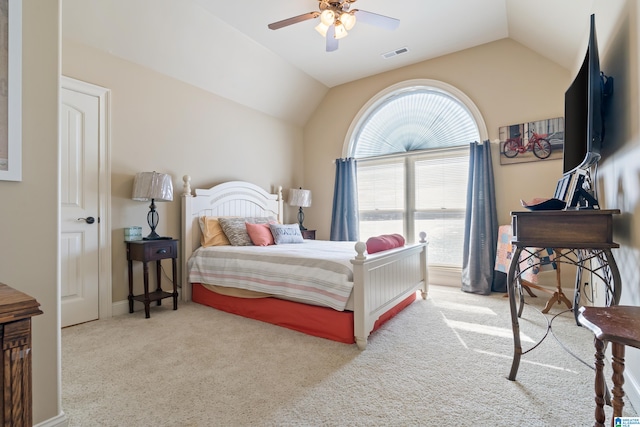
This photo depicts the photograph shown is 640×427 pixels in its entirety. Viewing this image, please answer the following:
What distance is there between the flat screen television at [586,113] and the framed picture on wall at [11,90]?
2729 millimetres

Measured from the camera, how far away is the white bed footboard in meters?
2.21

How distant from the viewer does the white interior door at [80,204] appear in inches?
107

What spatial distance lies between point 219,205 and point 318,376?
267 centimetres

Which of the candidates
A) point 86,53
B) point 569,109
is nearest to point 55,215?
point 86,53

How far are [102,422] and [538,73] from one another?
4947mm

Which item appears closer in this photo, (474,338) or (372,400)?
(372,400)

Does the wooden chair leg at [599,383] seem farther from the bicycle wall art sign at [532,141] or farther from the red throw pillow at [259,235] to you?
the bicycle wall art sign at [532,141]

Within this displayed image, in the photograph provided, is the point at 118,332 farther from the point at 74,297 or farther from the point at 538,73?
the point at 538,73

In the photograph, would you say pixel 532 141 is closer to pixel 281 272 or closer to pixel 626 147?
pixel 626 147

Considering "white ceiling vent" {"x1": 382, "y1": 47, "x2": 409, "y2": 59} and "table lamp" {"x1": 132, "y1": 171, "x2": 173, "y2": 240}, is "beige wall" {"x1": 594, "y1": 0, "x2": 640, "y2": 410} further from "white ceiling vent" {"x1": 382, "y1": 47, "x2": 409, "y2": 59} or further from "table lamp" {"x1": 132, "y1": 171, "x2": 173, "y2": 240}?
"table lamp" {"x1": 132, "y1": 171, "x2": 173, "y2": 240}

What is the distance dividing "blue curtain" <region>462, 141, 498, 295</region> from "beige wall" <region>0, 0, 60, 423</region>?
3.91 metres

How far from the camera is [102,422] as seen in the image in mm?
1453

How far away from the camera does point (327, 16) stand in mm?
2650

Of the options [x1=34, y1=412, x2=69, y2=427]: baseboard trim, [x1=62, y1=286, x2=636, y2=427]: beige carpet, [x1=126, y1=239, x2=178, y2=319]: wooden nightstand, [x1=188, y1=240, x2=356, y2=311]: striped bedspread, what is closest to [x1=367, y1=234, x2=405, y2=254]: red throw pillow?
[x1=188, y1=240, x2=356, y2=311]: striped bedspread
